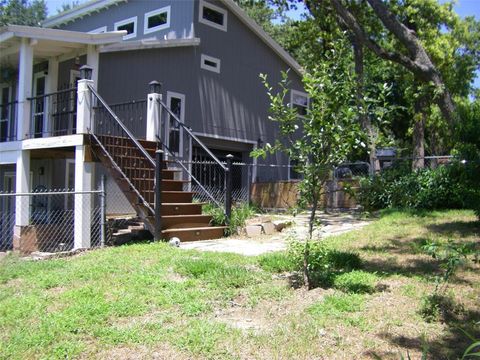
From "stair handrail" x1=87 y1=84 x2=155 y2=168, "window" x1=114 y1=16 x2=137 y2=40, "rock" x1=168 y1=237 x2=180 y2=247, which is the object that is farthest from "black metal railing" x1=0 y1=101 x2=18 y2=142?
"rock" x1=168 y1=237 x2=180 y2=247

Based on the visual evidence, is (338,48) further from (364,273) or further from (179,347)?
(179,347)

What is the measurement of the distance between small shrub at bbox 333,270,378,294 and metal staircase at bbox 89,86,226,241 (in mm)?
3988

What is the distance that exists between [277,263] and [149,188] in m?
4.14

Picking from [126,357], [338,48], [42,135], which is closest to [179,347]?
[126,357]

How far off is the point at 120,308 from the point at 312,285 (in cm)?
210

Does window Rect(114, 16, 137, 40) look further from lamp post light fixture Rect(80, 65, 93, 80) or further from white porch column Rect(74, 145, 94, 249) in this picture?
white porch column Rect(74, 145, 94, 249)

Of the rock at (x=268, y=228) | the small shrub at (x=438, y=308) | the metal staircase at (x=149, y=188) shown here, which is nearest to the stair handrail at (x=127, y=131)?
the metal staircase at (x=149, y=188)

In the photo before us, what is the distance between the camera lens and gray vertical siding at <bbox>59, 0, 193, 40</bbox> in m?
15.7

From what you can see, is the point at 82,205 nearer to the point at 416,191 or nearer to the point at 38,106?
the point at 38,106

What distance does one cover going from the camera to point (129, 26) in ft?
56.5

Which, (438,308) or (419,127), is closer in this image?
(438,308)

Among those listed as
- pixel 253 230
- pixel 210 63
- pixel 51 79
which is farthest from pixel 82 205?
pixel 210 63

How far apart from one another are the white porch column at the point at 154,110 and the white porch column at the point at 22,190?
293cm

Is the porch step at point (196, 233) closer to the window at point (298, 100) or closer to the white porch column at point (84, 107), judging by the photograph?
the white porch column at point (84, 107)
